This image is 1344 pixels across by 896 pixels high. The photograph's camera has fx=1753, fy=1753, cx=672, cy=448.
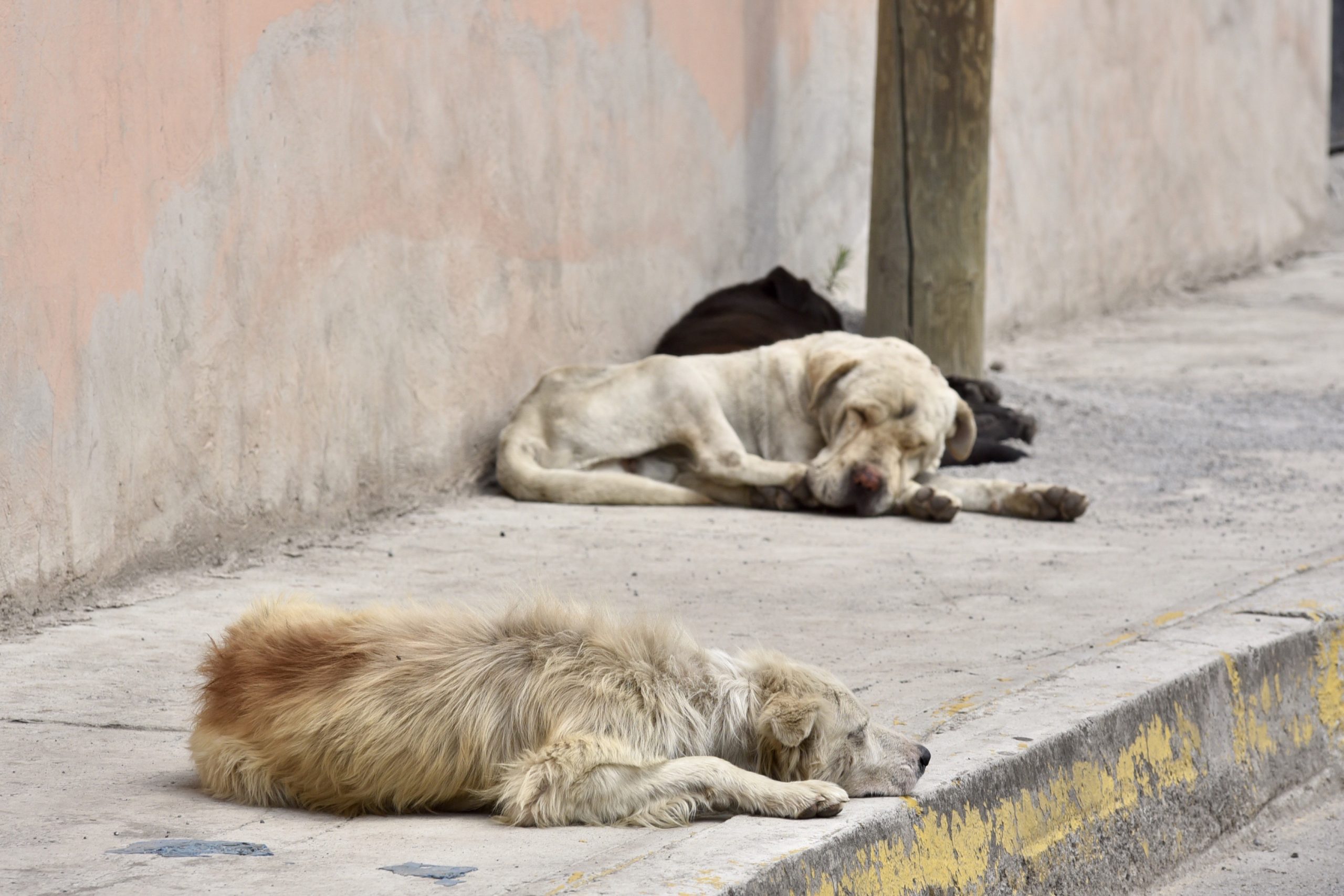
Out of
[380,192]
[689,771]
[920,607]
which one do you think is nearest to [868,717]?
[689,771]

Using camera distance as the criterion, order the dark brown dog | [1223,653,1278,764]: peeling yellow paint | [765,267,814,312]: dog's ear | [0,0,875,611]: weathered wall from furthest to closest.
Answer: [765,267,814,312]: dog's ear, the dark brown dog, [0,0,875,611]: weathered wall, [1223,653,1278,764]: peeling yellow paint

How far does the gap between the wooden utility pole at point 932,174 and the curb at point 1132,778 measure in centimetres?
383

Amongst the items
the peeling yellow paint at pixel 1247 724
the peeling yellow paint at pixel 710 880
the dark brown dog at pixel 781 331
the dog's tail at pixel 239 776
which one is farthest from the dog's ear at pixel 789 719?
the dark brown dog at pixel 781 331

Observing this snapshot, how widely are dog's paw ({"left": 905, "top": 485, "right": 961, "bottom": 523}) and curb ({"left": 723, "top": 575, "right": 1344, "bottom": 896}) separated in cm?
183

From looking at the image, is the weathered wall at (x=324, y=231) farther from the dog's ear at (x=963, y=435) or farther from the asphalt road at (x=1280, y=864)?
the asphalt road at (x=1280, y=864)

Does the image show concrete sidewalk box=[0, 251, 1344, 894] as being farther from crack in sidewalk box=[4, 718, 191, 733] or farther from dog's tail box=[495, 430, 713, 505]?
dog's tail box=[495, 430, 713, 505]

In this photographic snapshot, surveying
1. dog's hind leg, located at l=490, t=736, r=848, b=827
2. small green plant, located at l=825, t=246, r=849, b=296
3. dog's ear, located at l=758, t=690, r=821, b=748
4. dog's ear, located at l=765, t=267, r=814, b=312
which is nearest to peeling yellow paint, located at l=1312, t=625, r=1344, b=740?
dog's ear, located at l=758, t=690, r=821, b=748

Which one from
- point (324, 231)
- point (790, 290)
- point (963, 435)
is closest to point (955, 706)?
point (324, 231)

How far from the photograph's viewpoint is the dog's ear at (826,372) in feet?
23.3

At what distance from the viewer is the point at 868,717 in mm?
3047

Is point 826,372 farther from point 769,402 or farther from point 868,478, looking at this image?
point 868,478

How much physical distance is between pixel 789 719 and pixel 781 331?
539 cm

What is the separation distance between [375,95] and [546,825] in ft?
13.5

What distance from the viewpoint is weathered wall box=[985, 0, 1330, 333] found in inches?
456
